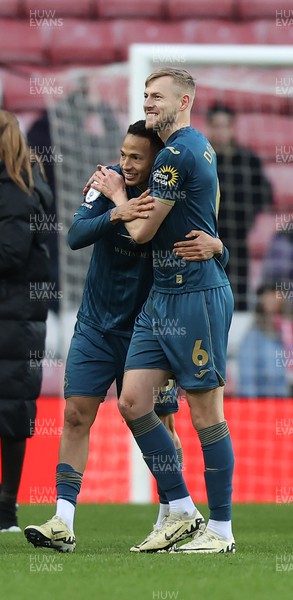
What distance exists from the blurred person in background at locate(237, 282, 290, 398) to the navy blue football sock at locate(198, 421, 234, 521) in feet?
16.1

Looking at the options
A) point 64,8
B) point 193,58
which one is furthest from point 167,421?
point 64,8

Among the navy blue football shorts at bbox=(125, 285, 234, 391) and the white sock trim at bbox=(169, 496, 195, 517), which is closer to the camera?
the navy blue football shorts at bbox=(125, 285, 234, 391)

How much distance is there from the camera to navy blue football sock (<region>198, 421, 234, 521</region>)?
15.0ft

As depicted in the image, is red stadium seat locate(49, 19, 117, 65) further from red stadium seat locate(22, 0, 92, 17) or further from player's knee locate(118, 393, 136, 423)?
player's knee locate(118, 393, 136, 423)

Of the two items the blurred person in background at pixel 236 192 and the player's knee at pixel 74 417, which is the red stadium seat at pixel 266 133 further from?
the player's knee at pixel 74 417

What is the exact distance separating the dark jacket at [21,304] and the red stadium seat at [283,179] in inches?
219

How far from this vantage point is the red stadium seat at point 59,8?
11.7m

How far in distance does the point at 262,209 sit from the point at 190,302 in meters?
5.86

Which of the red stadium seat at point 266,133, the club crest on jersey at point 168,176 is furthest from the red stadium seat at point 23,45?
the club crest on jersey at point 168,176

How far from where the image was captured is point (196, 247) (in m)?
4.56

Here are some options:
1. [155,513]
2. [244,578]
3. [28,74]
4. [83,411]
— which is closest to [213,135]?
[28,74]

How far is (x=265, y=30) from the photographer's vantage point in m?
11.7

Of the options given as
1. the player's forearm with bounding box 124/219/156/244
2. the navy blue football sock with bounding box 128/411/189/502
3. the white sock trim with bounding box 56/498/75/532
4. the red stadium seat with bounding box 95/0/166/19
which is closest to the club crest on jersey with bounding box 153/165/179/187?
the player's forearm with bounding box 124/219/156/244

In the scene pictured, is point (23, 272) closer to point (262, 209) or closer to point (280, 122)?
point (262, 209)
